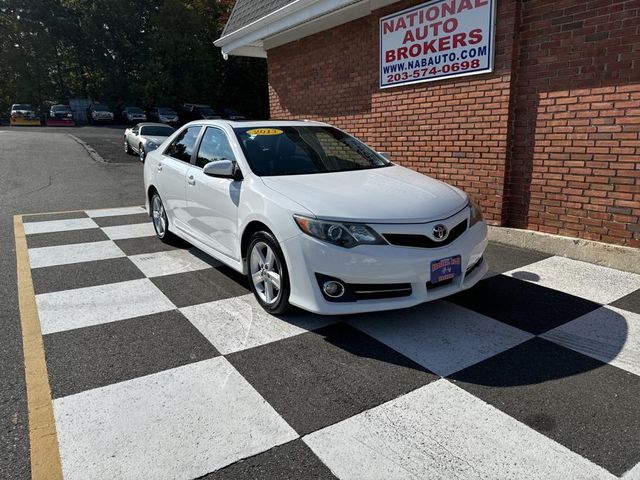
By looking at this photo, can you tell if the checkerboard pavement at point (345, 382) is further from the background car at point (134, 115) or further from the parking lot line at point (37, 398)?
the background car at point (134, 115)

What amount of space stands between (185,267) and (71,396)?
8.11 ft

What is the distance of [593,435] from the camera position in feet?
8.10

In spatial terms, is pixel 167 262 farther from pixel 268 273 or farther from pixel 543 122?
pixel 543 122

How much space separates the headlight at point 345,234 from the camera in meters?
3.35

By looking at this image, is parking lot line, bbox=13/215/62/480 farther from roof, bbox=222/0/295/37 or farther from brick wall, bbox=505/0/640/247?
roof, bbox=222/0/295/37

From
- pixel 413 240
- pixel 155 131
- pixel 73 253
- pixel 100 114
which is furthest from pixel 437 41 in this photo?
pixel 100 114

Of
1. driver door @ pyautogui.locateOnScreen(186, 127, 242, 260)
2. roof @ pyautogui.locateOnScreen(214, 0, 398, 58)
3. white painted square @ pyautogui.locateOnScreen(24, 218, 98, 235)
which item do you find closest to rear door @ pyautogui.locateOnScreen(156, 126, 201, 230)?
driver door @ pyautogui.locateOnScreen(186, 127, 242, 260)

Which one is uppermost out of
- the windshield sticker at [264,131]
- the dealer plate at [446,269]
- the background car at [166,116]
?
the background car at [166,116]

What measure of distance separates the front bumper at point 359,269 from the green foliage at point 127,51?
40926mm

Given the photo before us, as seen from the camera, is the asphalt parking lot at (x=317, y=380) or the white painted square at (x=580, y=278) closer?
the asphalt parking lot at (x=317, y=380)

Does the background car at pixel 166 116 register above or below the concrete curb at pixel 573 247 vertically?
above

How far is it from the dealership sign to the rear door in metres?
3.24

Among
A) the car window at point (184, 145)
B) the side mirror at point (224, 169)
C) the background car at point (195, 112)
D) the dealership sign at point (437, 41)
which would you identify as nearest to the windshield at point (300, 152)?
the side mirror at point (224, 169)

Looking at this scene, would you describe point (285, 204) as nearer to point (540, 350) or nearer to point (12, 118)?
point (540, 350)
